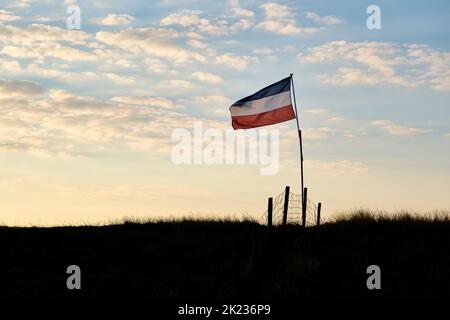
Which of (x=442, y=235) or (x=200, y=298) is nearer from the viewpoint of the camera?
(x=200, y=298)

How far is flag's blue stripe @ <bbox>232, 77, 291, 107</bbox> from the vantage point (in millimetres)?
26938

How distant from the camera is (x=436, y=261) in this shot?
2050 centimetres

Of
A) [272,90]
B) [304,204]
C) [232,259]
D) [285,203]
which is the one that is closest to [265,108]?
[272,90]

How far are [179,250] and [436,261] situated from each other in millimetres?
8559

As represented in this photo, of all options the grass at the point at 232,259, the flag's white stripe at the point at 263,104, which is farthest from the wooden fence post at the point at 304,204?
the flag's white stripe at the point at 263,104

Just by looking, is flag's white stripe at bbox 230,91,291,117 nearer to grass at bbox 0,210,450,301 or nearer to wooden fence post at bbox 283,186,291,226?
wooden fence post at bbox 283,186,291,226

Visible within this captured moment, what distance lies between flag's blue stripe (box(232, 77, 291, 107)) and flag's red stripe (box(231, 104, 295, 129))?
72 centimetres

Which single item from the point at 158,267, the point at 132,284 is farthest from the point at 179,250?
the point at 132,284

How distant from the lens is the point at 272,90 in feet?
89.0

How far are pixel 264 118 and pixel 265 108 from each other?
421mm

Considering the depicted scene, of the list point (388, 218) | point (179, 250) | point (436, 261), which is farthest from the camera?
point (388, 218)
